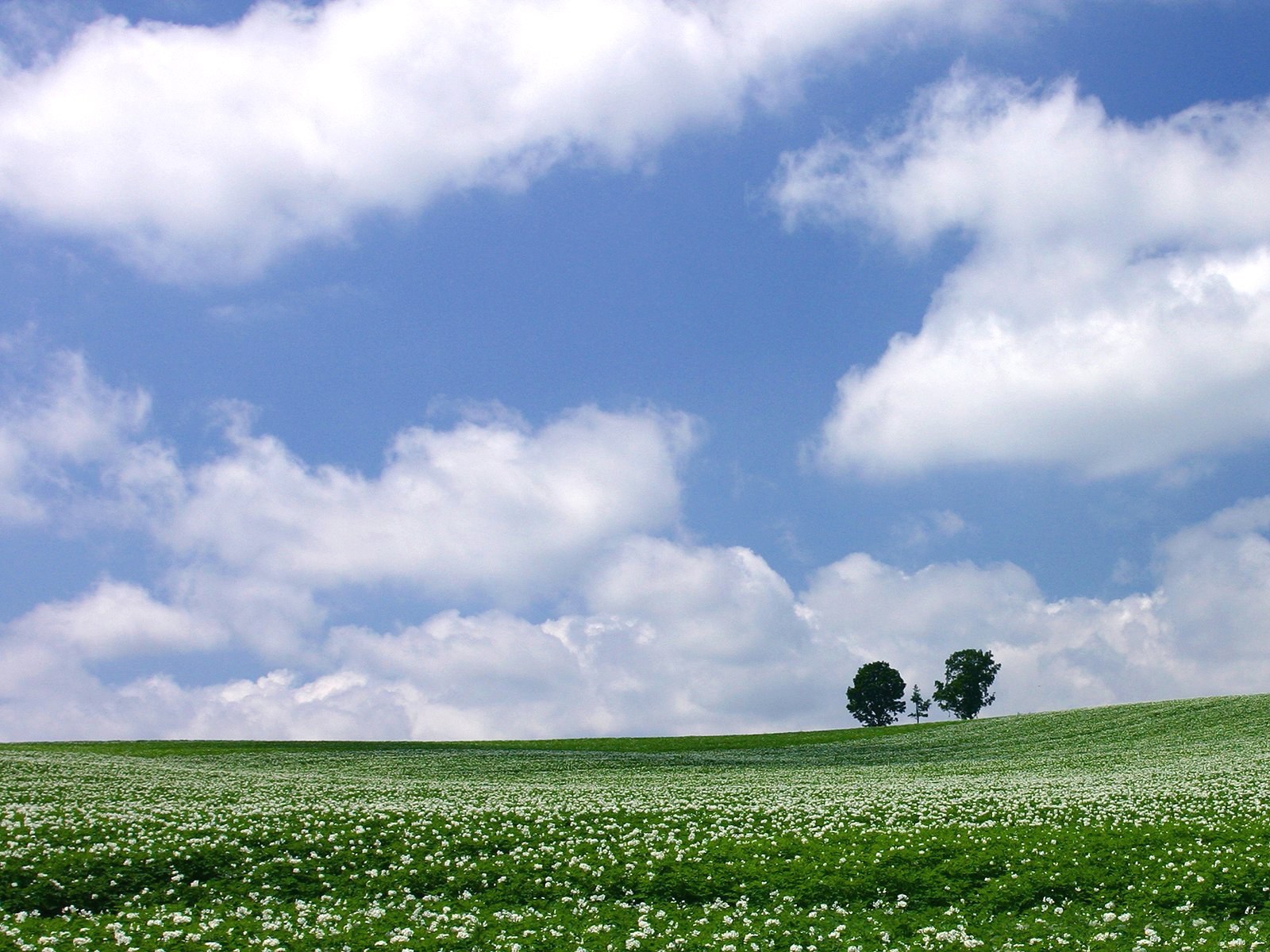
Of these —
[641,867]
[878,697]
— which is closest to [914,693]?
[878,697]

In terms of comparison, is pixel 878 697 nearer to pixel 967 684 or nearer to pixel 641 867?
pixel 967 684

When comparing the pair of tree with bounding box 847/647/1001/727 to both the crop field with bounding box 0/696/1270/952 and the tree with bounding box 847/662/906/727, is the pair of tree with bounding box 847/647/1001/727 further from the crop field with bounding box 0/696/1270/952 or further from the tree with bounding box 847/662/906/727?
the crop field with bounding box 0/696/1270/952

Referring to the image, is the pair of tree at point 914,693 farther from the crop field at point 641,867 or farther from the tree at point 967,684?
the crop field at point 641,867

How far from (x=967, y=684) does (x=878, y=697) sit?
1344 centimetres

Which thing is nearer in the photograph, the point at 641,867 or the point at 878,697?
the point at 641,867

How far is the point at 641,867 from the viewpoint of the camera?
72.7 feet

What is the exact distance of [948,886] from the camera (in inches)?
818

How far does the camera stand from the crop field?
17.7m

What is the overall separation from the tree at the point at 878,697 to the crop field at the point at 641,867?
8972cm

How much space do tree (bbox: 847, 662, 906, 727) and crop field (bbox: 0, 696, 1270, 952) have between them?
89.7m

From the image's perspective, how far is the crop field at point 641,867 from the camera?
58.1ft

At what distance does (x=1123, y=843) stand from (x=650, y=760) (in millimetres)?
44346

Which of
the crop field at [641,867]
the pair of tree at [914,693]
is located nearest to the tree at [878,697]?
the pair of tree at [914,693]

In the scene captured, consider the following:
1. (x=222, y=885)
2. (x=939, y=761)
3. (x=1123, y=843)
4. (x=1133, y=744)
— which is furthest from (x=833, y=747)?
(x=222, y=885)
